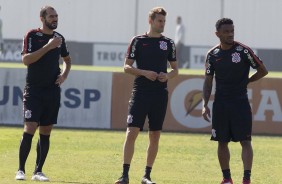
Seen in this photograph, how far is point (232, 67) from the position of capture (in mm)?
12727

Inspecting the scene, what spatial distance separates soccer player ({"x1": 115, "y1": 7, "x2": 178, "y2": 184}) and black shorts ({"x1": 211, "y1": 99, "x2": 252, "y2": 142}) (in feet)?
2.38

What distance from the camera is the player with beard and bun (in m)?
13.1

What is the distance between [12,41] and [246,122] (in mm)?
31084

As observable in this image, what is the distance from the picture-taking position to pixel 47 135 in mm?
13570

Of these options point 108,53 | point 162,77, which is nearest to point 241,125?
point 162,77

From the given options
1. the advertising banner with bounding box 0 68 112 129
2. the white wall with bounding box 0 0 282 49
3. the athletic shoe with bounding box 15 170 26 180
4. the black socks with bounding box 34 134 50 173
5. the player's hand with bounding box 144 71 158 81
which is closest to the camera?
the player's hand with bounding box 144 71 158 81

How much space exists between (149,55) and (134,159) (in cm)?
378

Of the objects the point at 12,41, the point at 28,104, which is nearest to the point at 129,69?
the point at 28,104

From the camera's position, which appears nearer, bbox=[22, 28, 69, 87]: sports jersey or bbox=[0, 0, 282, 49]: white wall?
bbox=[22, 28, 69, 87]: sports jersey

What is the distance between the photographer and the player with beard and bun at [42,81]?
43.1 ft

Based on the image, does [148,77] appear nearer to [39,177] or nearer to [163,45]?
[163,45]

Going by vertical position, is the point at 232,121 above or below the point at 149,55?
below

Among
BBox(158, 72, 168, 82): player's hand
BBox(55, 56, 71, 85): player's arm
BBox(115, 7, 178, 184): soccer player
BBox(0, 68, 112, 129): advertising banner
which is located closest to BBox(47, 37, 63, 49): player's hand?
BBox(55, 56, 71, 85): player's arm

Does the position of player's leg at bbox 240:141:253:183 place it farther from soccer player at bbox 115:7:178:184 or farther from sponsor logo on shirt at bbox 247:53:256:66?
soccer player at bbox 115:7:178:184
